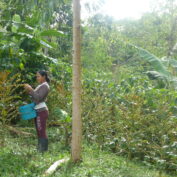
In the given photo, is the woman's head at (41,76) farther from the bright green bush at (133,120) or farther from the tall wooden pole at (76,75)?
the bright green bush at (133,120)

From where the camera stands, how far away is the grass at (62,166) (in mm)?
4700

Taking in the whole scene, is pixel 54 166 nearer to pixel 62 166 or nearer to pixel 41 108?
pixel 62 166

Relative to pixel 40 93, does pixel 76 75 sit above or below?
above

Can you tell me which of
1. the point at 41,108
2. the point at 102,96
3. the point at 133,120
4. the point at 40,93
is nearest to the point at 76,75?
the point at 40,93

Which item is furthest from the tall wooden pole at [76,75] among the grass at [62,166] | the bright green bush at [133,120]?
the bright green bush at [133,120]

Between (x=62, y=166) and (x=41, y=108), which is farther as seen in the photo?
(x=41, y=108)

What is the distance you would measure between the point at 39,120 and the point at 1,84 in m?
0.97

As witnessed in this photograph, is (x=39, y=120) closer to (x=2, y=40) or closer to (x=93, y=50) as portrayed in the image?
(x=2, y=40)

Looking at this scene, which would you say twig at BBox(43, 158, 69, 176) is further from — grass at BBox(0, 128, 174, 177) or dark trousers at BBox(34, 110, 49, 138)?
dark trousers at BBox(34, 110, 49, 138)

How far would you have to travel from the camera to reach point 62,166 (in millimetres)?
4930

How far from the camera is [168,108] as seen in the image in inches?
254

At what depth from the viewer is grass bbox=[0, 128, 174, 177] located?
4.70 meters

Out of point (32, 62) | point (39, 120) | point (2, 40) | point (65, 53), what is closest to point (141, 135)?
point (39, 120)

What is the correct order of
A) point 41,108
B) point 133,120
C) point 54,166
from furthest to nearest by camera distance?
point 133,120
point 41,108
point 54,166
